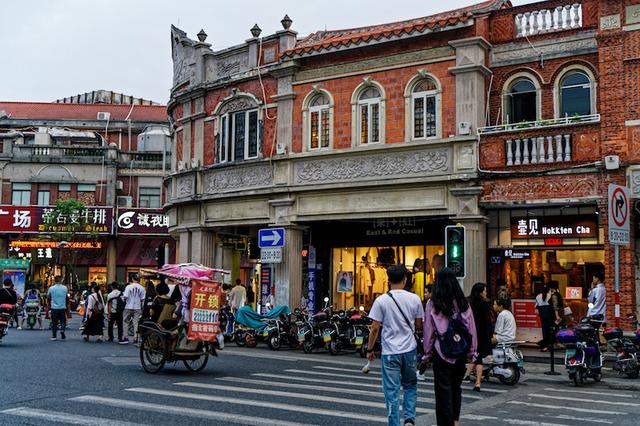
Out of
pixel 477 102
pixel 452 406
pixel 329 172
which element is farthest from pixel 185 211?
pixel 452 406

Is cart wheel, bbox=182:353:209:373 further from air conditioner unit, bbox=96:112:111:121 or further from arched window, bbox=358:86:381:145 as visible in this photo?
air conditioner unit, bbox=96:112:111:121

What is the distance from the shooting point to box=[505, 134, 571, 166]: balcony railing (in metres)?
17.8

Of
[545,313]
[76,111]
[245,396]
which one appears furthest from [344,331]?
[76,111]

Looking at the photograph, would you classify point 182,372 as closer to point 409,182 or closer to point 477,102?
point 409,182

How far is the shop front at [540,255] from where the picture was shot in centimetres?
1830

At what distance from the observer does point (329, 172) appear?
2145 cm

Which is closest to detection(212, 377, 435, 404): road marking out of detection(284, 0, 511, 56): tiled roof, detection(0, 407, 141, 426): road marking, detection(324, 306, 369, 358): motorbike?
detection(0, 407, 141, 426): road marking

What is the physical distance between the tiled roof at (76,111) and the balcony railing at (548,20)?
3792 cm

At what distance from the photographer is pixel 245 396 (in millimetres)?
10695

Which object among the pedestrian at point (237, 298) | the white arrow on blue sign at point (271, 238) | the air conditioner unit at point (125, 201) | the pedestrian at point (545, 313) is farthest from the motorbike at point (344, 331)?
the air conditioner unit at point (125, 201)

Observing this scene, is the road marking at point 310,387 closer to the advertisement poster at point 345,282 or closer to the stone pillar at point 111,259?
the advertisement poster at point 345,282

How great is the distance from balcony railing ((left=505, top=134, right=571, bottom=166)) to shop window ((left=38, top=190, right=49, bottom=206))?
35.0 m

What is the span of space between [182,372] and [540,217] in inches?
408

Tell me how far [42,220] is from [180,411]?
37707 millimetres
